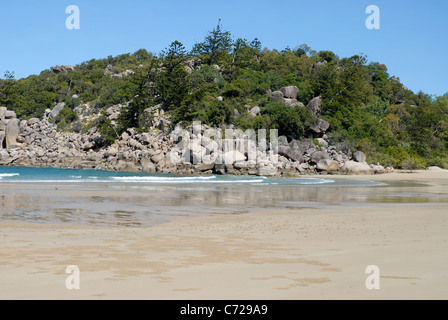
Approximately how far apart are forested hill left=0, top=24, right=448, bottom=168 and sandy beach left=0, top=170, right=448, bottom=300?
50368mm

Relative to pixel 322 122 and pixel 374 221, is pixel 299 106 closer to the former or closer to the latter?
pixel 322 122

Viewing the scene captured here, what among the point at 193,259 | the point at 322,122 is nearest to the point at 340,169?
the point at 322,122

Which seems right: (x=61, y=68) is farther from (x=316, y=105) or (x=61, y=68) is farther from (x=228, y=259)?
(x=228, y=259)

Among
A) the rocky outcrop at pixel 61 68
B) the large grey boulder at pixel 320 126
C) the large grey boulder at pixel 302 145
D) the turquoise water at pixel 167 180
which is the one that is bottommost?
the turquoise water at pixel 167 180

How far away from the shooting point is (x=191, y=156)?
2079 inches

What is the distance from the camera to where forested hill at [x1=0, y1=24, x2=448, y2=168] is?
62.3 metres

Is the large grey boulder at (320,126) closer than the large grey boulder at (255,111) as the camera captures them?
Yes

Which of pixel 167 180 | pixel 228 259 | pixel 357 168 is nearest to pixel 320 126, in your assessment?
pixel 357 168

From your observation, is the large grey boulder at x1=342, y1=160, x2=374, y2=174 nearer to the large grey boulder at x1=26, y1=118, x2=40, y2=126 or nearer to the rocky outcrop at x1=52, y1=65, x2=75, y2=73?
the large grey boulder at x1=26, y1=118, x2=40, y2=126

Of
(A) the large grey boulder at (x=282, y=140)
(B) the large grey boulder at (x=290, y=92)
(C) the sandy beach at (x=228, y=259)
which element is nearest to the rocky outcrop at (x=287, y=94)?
(B) the large grey boulder at (x=290, y=92)

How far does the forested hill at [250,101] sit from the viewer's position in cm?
6234

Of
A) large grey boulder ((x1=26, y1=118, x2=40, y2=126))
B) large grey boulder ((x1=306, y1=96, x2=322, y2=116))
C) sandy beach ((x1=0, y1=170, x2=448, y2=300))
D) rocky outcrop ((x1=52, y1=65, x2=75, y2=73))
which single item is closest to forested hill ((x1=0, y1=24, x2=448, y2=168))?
large grey boulder ((x1=306, y1=96, x2=322, y2=116))

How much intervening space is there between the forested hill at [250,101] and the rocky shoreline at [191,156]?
3.07m

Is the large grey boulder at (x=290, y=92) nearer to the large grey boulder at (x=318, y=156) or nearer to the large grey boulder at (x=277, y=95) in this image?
the large grey boulder at (x=277, y=95)
